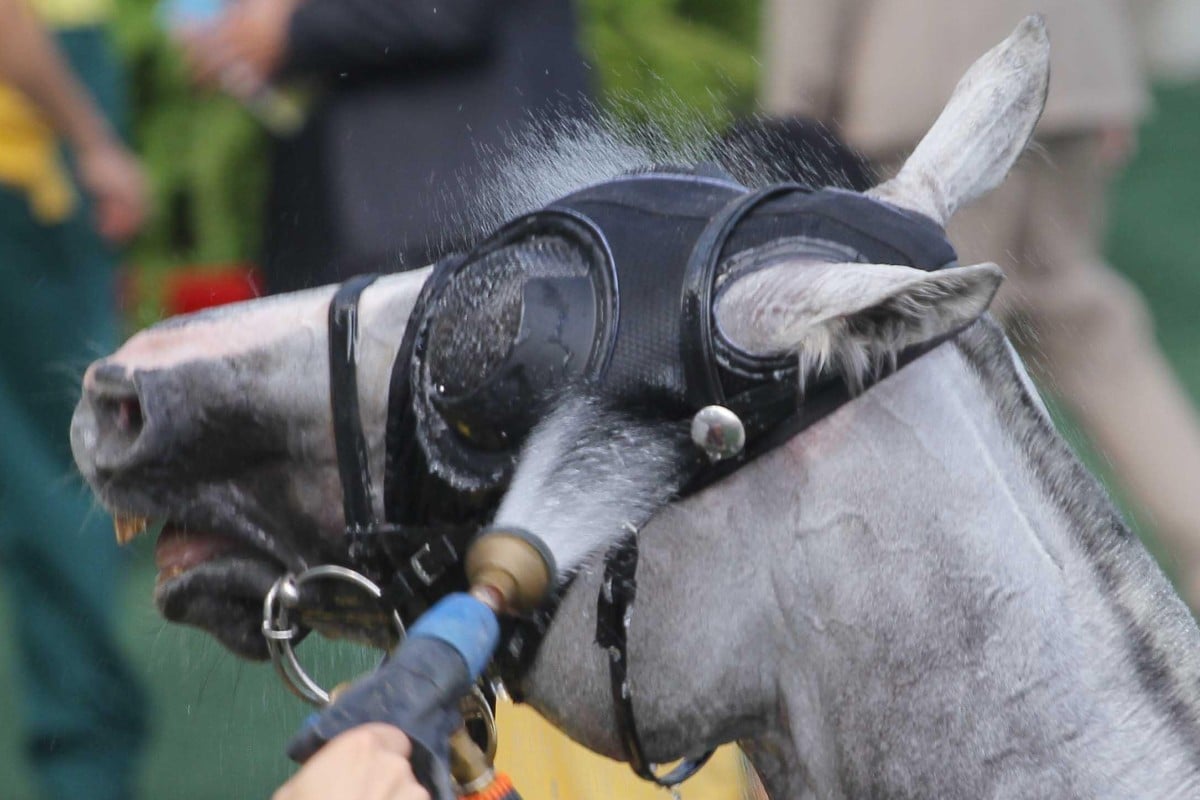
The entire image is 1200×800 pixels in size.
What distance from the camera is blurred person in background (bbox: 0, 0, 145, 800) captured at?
344cm

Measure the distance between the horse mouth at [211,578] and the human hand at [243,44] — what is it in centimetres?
171

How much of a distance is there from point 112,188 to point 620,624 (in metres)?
2.44

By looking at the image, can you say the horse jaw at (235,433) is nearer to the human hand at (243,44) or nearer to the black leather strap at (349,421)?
the black leather strap at (349,421)

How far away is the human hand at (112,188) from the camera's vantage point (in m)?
3.61

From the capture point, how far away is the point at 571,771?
2.34m

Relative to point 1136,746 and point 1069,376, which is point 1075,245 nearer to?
point 1069,376

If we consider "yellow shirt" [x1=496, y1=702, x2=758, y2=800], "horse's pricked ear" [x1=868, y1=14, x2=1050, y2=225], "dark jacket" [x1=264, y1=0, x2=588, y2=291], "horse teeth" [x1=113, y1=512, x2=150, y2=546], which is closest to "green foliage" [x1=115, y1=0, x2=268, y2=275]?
"dark jacket" [x1=264, y1=0, x2=588, y2=291]

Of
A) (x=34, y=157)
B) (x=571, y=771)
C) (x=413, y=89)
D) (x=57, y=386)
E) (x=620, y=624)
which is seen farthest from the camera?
(x=57, y=386)

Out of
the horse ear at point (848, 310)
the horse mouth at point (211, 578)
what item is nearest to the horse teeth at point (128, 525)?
the horse mouth at point (211, 578)

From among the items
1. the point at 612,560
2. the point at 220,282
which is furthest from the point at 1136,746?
the point at 220,282

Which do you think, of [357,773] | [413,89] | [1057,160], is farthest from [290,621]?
[1057,160]

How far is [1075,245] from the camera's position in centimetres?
389

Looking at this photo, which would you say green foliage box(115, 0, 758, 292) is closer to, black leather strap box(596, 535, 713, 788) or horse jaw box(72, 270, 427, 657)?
horse jaw box(72, 270, 427, 657)

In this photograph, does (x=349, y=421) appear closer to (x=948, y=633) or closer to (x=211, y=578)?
(x=211, y=578)
